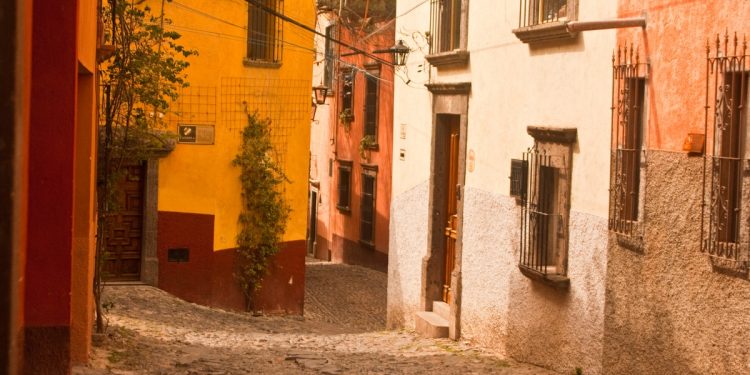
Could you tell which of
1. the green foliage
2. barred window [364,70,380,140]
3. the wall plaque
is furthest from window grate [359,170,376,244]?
the wall plaque

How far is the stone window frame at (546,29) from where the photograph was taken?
1095 cm

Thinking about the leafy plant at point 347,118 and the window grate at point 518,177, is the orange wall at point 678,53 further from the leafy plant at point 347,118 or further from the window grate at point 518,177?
the leafy plant at point 347,118

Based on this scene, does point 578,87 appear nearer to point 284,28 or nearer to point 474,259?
point 474,259

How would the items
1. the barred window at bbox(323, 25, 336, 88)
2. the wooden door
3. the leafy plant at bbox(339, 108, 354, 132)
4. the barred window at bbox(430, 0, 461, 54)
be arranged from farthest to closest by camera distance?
the barred window at bbox(323, 25, 336, 88) < the leafy plant at bbox(339, 108, 354, 132) < the wooden door < the barred window at bbox(430, 0, 461, 54)

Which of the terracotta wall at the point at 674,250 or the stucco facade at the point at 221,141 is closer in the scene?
the terracotta wall at the point at 674,250

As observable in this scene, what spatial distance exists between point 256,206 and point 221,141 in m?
1.21

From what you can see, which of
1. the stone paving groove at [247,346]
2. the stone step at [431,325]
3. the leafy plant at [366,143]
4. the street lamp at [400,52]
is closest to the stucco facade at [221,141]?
the stone paving groove at [247,346]

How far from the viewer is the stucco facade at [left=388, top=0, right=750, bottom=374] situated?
8.33 meters

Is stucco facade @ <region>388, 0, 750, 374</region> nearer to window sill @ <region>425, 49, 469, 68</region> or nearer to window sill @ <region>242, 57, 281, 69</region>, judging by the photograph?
window sill @ <region>425, 49, 469, 68</region>

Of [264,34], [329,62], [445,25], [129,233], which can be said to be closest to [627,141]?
[445,25]

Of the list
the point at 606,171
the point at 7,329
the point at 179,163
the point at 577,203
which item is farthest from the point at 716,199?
A: the point at 179,163

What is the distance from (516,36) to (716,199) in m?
4.73

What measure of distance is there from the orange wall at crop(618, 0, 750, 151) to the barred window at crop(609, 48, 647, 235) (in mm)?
220

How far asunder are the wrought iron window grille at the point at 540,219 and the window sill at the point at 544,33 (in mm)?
1128
